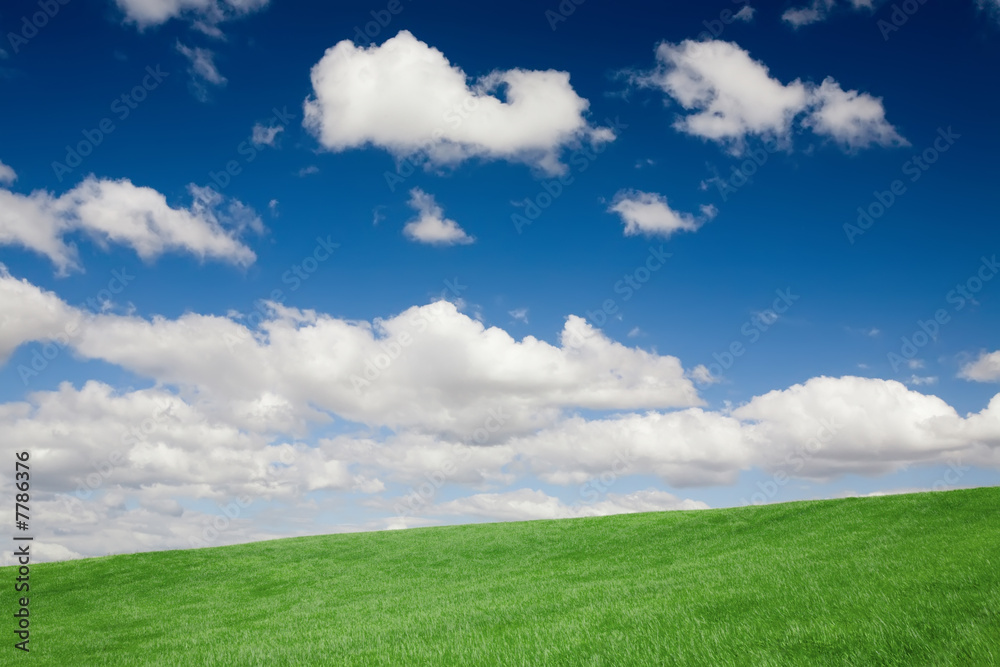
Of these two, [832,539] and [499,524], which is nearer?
[832,539]

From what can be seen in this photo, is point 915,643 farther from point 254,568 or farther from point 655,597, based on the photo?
point 254,568

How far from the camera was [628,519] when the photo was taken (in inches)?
1642

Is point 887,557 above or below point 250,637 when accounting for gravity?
above

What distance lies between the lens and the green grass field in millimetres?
10852

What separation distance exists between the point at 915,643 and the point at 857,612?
89.3 inches

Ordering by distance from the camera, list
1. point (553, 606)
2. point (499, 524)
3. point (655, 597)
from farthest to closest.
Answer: point (499, 524) < point (553, 606) < point (655, 597)

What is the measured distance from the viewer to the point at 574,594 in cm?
1980

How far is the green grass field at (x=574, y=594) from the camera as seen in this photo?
10.9 meters

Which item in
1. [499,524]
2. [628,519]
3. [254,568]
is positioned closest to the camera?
[254,568]

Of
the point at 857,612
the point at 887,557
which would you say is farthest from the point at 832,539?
the point at 857,612

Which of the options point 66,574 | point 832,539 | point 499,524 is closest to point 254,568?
point 66,574

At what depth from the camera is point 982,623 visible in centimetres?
986

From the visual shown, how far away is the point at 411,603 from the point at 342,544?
19796mm

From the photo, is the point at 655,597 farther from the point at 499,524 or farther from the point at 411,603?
the point at 499,524
